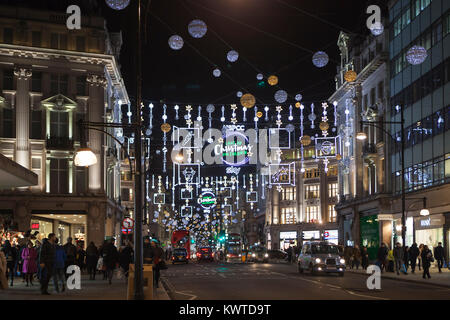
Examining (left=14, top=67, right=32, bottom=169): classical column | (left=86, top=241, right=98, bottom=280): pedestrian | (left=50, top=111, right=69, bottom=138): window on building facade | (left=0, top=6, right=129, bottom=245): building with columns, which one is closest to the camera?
(left=86, top=241, right=98, bottom=280): pedestrian

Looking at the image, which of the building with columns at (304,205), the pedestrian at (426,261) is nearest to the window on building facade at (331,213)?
the building with columns at (304,205)

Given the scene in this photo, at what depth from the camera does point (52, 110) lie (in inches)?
2126

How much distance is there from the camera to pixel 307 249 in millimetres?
37312

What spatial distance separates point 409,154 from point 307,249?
15.0m

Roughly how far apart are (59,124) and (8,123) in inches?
148

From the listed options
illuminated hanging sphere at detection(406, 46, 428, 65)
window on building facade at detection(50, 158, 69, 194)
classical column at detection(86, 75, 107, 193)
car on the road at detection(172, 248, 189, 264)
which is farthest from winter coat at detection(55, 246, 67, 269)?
car on the road at detection(172, 248, 189, 264)

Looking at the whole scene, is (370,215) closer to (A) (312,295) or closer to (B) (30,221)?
(B) (30,221)

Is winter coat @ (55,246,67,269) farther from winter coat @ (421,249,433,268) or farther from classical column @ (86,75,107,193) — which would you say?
classical column @ (86,75,107,193)

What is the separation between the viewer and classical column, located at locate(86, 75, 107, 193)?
54562 mm

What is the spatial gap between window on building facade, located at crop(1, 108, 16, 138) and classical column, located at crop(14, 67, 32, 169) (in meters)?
0.50

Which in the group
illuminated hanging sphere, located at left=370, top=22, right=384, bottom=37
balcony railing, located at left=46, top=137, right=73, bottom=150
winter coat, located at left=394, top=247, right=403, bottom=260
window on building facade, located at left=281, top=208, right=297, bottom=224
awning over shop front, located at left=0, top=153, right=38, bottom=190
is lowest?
winter coat, located at left=394, top=247, right=403, bottom=260

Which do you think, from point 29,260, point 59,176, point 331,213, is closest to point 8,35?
point 59,176

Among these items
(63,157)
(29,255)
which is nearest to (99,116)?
(63,157)
